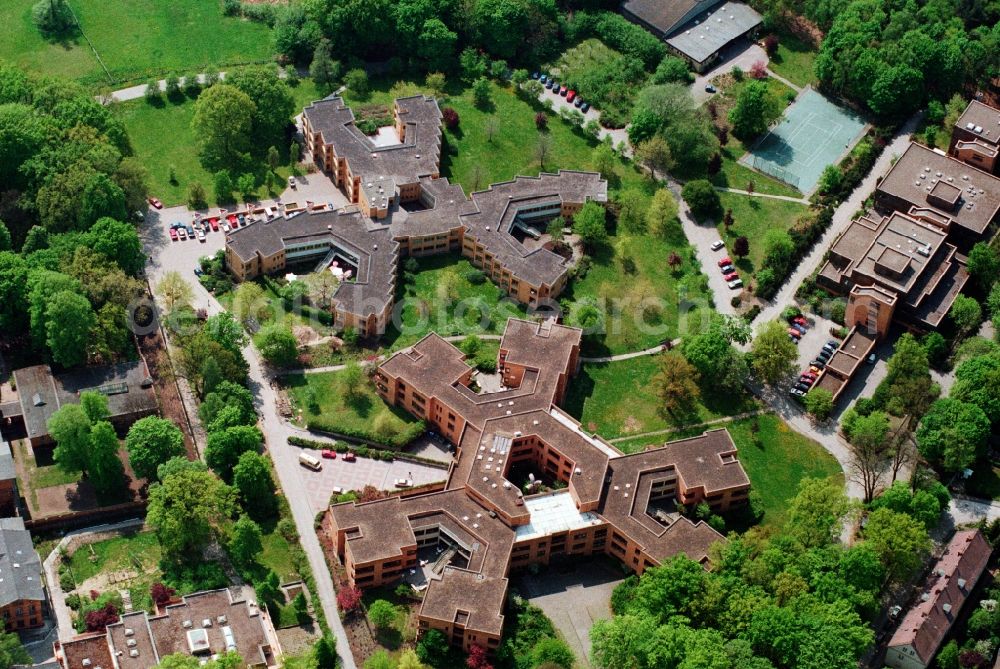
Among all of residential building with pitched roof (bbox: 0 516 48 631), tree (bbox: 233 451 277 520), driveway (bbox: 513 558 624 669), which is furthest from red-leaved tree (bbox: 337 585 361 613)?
residential building with pitched roof (bbox: 0 516 48 631)

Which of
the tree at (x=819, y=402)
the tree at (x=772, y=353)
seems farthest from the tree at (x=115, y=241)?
the tree at (x=819, y=402)

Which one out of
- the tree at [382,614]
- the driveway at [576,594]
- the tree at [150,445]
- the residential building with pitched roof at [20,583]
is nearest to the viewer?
the residential building with pitched roof at [20,583]

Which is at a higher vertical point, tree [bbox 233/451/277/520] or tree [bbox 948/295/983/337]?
tree [bbox 948/295/983/337]

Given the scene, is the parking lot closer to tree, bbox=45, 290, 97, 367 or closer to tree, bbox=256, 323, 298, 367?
tree, bbox=256, 323, 298, 367

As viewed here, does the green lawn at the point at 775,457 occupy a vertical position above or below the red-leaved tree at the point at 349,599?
above

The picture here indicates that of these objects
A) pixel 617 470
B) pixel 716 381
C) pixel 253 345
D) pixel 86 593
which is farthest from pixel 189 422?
pixel 716 381

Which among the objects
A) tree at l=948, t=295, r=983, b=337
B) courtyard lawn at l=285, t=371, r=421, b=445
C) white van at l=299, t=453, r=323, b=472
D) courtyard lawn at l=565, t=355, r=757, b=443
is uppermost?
tree at l=948, t=295, r=983, b=337

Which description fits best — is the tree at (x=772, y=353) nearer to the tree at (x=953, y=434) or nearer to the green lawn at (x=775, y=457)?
the green lawn at (x=775, y=457)
